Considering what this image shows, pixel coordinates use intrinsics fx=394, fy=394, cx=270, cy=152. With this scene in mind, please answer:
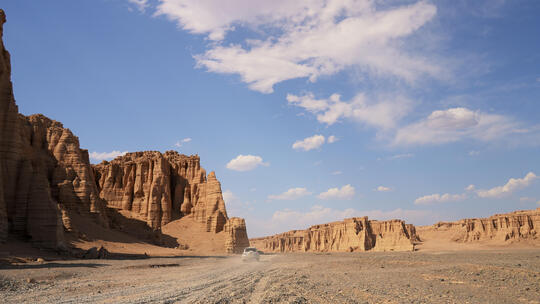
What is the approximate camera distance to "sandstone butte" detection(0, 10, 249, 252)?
36.1m

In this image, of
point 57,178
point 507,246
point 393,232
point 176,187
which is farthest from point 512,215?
point 57,178

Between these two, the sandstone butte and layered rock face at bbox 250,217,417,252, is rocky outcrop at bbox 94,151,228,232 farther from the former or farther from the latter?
layered rock face at bbox 250,217,417,252

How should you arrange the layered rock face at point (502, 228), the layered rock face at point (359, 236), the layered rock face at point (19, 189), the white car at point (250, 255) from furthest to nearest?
1. the layered rock face at point (359, 236)
2. the layered rock face at point (502, 228)
3. the white car at point (250, 255)
4. the layered rock face at point (19, 189)

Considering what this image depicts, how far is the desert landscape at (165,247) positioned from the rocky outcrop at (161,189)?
0.20 meters

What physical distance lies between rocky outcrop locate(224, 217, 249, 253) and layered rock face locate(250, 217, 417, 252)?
59.4m

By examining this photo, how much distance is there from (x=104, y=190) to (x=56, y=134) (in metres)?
21.2

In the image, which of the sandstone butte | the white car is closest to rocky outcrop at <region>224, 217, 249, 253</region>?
the sandstone butte

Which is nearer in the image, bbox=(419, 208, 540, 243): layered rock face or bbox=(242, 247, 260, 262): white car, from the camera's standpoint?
bbox=(242, 247, 260, 262): white car

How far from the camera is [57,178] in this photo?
48.7 m

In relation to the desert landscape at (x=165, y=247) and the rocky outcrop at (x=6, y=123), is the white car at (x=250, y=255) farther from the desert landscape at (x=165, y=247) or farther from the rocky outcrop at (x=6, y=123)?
the rocky outcrop at (x=6, y=123)

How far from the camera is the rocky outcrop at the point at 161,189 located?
67.8 meters

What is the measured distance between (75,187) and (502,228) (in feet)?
335

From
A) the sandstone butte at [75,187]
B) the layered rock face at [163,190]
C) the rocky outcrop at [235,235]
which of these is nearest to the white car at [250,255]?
the sandstone butte at [75,187]

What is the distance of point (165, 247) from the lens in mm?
58312
